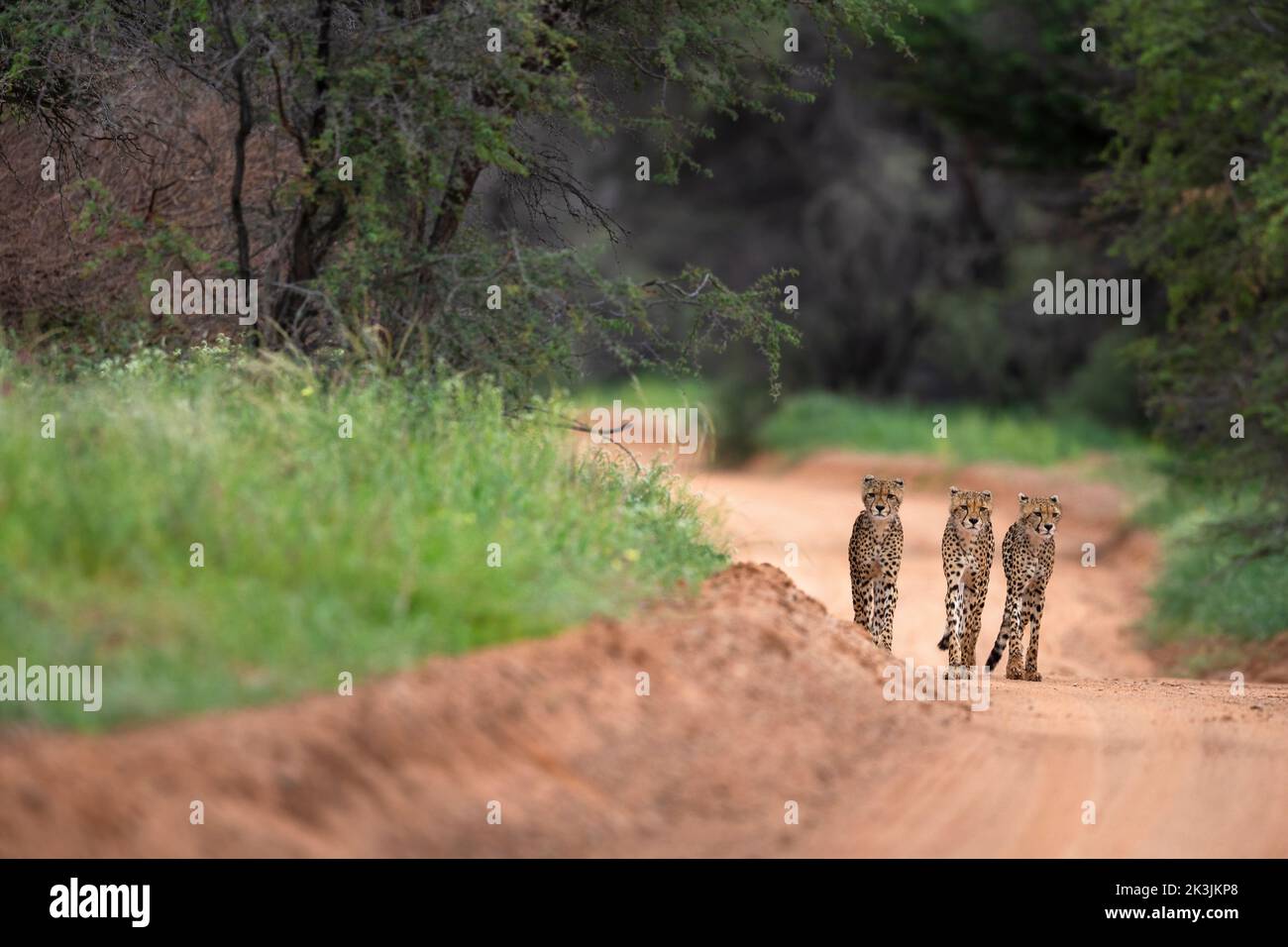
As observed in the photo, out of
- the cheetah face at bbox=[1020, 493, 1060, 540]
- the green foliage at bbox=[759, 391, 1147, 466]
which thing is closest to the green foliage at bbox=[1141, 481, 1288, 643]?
the cheetah face at bbox=[1020, 493, 1060, 540]

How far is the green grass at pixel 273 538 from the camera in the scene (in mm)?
6969

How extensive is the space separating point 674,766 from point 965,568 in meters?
5.67

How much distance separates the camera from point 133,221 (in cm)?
1251

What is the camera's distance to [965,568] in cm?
1274

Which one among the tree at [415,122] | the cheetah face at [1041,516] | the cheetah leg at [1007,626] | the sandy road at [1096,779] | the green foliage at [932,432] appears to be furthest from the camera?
the green foliage at [932,432]

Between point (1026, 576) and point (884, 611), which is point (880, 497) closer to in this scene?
point (884, 611)

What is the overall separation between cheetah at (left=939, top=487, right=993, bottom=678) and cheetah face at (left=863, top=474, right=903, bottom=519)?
0.44 meters

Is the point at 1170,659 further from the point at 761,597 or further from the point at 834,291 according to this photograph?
the point at 834,291

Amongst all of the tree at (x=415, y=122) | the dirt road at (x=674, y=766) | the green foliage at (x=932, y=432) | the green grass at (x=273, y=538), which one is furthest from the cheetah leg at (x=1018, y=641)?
the green foliage at (x=932, y=432)

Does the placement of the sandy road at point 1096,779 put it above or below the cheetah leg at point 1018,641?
below

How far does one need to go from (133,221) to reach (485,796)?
23.1 ft

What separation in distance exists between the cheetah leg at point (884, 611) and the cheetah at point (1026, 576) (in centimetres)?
81

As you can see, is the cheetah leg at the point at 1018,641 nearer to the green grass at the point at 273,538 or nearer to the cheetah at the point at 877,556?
the cheetah at the point at 877,556
